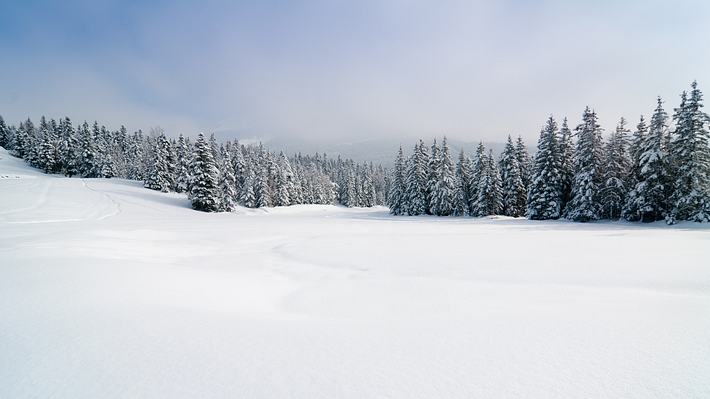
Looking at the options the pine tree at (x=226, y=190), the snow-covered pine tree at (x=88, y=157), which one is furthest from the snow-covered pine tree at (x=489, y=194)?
the snow-covered pine tree at (x=88, y=157)

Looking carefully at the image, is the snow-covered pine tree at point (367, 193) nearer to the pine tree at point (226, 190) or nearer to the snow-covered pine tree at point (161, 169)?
the pine tree at point (226, 190)

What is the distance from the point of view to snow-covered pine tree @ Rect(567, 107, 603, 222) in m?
32.0

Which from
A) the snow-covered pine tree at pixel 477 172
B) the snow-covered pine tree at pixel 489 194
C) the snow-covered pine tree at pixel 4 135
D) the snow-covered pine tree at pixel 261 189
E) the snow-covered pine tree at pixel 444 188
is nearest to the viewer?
the snow-covered pine tree at pixel 489 194

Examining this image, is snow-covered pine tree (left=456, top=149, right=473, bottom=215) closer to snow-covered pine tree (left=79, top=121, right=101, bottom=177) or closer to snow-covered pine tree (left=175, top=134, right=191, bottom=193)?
snow-covered pine tree (left=175, top=134, right=191, bottom=193)

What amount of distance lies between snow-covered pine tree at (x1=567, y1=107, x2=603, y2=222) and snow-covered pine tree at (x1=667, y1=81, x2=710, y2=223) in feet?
19.0

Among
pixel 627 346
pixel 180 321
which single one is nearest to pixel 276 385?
pixel 180 321

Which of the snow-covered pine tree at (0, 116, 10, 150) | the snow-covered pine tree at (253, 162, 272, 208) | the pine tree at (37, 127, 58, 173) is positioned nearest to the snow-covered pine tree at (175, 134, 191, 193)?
the snow-covered pine tree at (253, 162, 272, 208)

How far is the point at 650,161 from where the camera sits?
27672mm

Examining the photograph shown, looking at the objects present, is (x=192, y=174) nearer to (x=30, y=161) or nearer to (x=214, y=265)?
(x=214, y=265)

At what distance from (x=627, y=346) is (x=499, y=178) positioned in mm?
44229

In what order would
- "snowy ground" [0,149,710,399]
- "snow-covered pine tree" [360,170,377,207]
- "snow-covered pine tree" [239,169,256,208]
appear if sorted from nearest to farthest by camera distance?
"snowy ground" [0,149,710,399] → "snow-covered pine tree" [239,169,256,208] → "snow-covered pine tree" [360,170,377,207]

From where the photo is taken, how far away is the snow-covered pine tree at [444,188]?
49.4 meters

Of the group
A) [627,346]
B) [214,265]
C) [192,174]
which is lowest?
[214,265]

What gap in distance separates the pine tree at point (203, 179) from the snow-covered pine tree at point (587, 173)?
42493 millimetres
